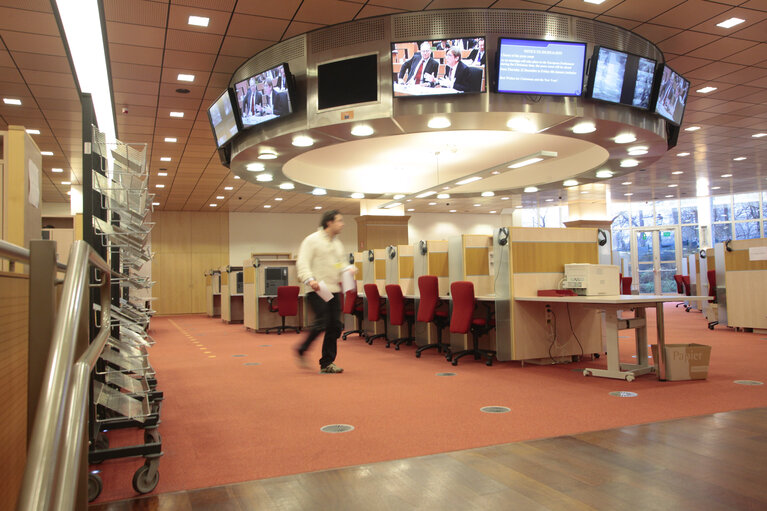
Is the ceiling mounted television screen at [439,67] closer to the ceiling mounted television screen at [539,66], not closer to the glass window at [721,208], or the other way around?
the ceiling mounted television screen at [539,66]

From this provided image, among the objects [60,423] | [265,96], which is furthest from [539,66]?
[60,423]

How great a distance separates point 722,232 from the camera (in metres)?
19.5

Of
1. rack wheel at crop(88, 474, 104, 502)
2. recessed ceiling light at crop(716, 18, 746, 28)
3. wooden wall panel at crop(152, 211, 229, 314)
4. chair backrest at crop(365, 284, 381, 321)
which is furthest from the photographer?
wooden wall panel at crop(152, 211, 229, 314)

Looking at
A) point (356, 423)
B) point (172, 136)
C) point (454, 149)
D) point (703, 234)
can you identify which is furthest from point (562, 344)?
point (703, 234)

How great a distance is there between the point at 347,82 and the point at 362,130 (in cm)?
61

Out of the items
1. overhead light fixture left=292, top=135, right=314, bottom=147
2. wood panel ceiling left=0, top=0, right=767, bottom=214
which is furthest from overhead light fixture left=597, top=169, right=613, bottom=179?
overhead light fixture left=292, top=135, right=314, bottom=147

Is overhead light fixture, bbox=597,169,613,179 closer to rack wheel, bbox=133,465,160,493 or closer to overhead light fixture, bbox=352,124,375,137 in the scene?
overhead light fixture, bbox=352,124,375,137

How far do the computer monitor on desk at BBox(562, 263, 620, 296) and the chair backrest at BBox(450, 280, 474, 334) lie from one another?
1.05 metres

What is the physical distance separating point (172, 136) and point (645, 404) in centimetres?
805

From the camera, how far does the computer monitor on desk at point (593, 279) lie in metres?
5.70

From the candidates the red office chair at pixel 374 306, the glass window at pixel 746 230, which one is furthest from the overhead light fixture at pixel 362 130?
the glass window at pixel 746 230

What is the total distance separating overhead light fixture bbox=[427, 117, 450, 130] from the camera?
6.29 metres

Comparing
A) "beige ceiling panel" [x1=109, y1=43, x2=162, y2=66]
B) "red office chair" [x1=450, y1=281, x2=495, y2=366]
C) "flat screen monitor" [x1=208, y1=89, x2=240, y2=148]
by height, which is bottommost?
"red office chair" [x1=450, y1=281, x2=495, y2=366]

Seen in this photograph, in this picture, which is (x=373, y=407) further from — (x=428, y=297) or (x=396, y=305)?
(x=396, y=305)
